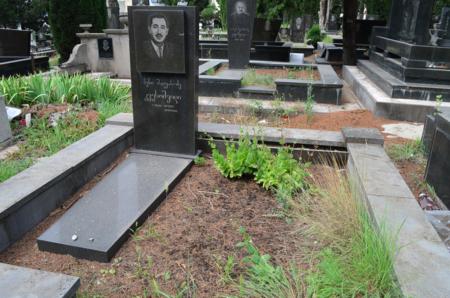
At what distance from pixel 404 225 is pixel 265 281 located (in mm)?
941

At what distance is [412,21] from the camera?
698 cm

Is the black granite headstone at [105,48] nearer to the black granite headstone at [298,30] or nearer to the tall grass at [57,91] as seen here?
the tall grass at [57,91]

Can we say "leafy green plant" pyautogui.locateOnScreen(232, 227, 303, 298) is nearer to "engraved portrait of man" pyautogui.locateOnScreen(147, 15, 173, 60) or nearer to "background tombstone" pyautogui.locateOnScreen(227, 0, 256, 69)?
"engraved portrait of man" pyautogui.locateOnScreen(147, 15, 173, 60)

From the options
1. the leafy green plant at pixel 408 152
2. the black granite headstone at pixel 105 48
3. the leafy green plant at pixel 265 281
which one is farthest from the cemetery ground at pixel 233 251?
the black granite headstone at pixel 105 48

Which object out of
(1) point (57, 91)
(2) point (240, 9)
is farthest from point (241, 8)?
(1) point (57, 91)

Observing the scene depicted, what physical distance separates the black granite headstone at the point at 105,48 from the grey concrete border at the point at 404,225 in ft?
27.6

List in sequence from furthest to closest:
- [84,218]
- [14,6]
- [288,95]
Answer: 1. [14,6]
2. [288,95]
3. [84,218]

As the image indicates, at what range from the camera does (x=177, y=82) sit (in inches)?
154

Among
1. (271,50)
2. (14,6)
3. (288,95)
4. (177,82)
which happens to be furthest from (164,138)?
(14,6)

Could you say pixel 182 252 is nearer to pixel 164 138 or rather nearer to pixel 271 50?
pixel 164 138

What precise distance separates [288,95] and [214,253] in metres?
4.94

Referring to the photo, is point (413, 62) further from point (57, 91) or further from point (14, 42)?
point (14, 42)

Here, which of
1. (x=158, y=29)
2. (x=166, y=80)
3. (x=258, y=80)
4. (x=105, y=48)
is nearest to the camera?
(x=158, y=29)

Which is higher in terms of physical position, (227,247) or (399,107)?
(399,107)
